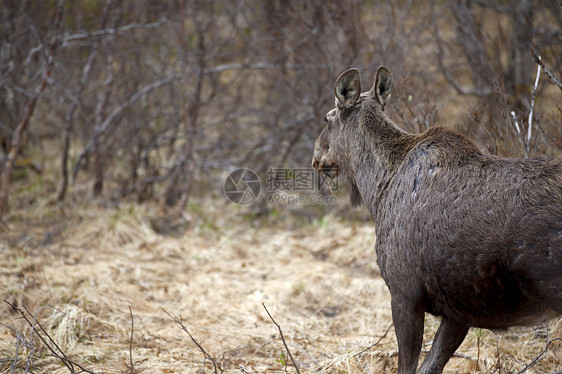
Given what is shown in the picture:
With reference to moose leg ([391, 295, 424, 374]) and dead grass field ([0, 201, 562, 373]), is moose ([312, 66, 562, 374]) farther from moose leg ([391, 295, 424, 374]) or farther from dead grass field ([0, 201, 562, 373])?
dead grass field ([0, 201, 562, 373])

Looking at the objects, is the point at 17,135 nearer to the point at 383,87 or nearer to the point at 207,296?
the point at 207,296

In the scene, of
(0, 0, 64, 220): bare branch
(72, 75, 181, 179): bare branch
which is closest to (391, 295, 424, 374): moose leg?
(0, 0, 64, 220): bare branch

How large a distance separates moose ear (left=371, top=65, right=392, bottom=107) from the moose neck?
130 mm

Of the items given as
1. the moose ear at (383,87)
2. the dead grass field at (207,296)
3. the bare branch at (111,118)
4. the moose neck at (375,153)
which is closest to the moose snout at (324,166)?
the moose neck at (375,153)

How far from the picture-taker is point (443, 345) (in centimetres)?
422

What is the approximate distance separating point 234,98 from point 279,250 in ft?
14.6

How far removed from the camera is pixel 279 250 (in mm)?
9195

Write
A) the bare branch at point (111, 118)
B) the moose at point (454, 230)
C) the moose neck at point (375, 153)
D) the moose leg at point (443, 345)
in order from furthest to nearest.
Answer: the bare branch at point (111, 118), the moose neck at point (375, 153), the moose leg at point (443, 345), the moose at point (454, 230)

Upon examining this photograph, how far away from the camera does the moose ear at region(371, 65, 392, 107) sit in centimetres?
486

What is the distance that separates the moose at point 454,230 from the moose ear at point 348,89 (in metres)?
0.02

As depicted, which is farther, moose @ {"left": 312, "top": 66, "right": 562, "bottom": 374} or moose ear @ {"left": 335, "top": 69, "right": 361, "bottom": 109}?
moose ear @ {"left": 335, "top": 69, "right": 361, "bottom": 109}

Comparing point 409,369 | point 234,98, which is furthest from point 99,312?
point 234,98

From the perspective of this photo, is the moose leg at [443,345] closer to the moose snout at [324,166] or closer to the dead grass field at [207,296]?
the dead grass field at [207,296]

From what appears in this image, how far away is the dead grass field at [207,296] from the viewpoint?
5102 millimetres
